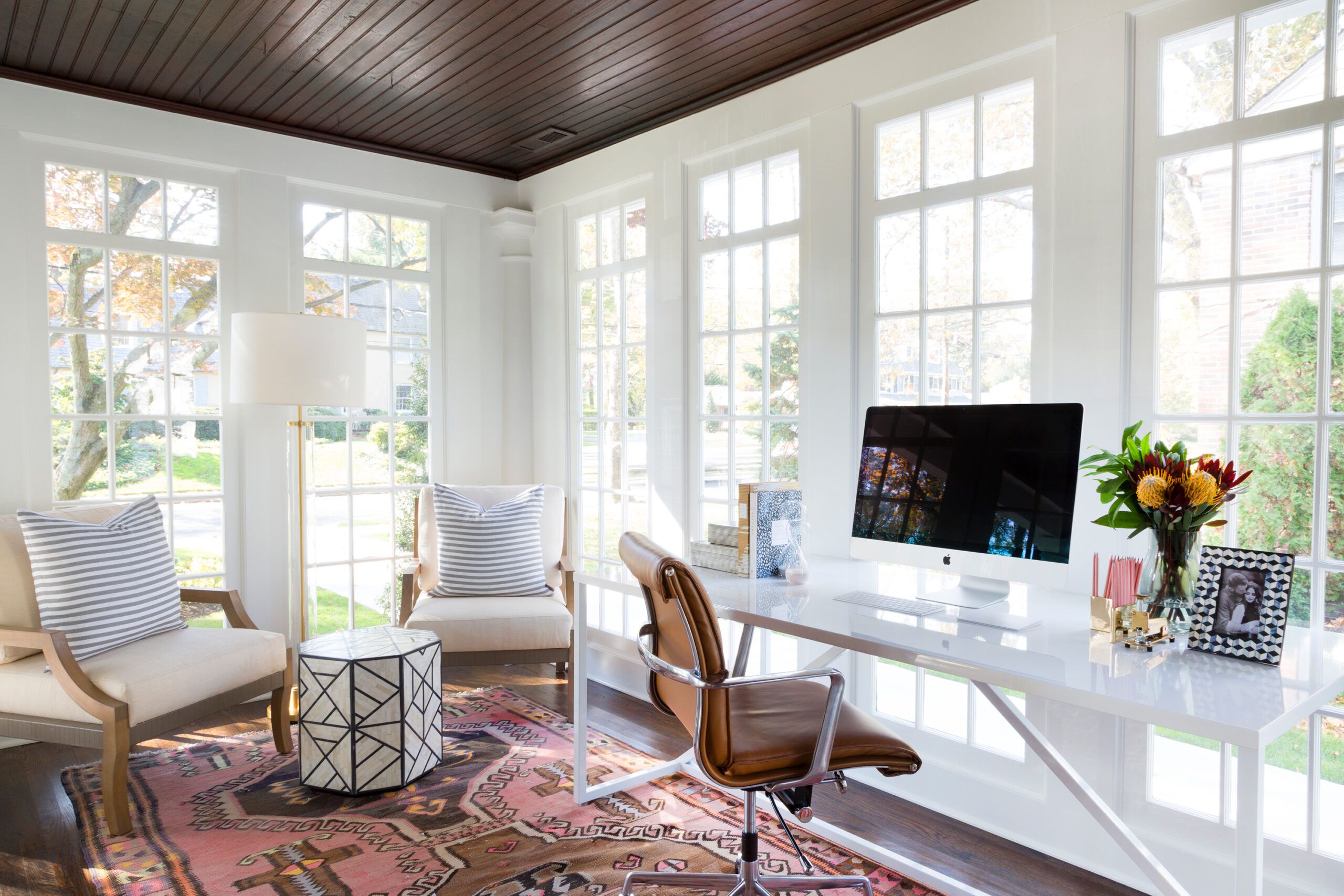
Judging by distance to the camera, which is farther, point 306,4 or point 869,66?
point 869,66

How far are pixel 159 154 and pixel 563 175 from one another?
1862mm

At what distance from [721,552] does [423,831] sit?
49.1 inches

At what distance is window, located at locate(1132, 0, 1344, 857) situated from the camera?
2076 mm

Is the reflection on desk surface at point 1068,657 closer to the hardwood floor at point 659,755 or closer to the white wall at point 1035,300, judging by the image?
the white wall at point 1035,300

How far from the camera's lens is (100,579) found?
2891 mm

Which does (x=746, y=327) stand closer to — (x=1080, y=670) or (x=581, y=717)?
(x=581, y=717)

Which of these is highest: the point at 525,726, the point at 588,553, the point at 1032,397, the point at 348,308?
the point at 348,308

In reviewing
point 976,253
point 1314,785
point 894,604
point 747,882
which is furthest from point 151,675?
point 1314,785

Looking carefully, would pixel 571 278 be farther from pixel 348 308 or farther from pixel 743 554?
pixel 743 554

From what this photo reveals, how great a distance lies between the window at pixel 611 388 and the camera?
4109 millimetres

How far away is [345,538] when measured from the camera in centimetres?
431

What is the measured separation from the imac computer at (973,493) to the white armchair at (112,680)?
2.18 metres

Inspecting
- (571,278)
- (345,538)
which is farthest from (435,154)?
(345,538)

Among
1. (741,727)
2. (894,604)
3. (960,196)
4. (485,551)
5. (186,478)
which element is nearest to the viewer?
(741,727)
